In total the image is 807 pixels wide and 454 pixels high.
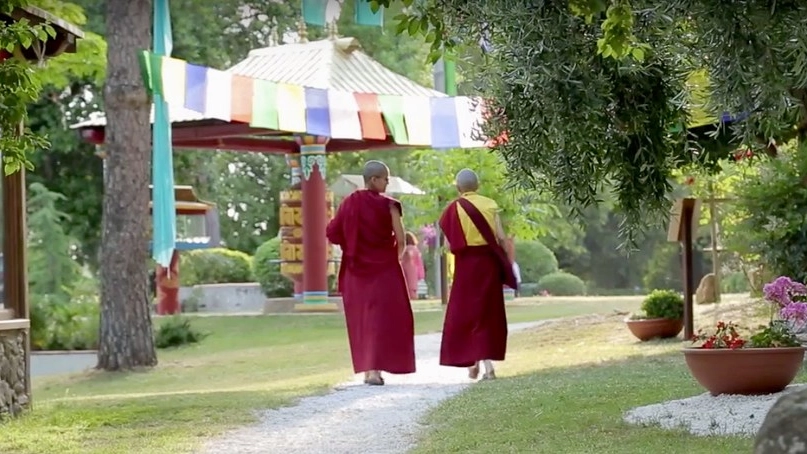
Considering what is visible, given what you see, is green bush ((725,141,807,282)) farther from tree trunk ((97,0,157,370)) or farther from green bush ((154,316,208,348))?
green bush ((154,316,208,348))

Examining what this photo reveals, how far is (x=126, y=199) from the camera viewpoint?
45.2 ft

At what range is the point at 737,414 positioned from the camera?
673cm

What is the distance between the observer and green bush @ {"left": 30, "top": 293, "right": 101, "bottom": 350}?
1781 centimetres

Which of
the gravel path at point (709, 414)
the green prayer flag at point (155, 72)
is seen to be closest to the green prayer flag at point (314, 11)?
the green prayer flag at point (155, 72)

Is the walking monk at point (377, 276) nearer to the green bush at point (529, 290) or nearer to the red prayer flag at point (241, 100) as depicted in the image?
the red prayer flag at point (241, 100)

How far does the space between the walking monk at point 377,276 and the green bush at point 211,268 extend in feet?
67.2

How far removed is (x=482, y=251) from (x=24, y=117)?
17.0 feet

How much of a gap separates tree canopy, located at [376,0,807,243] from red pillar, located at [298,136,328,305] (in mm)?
15627

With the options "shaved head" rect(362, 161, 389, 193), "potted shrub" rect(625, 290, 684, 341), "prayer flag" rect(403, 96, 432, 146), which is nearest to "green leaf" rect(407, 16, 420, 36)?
"shaved head" rect(362, 161, 389, 193)

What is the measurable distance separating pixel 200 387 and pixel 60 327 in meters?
6.76

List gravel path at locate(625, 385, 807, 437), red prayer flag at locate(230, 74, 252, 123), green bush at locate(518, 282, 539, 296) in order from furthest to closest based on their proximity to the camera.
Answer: green bush at locate(518, 282, 539, 296), red prayer flag at locate(230, 74, 252, 123), gravel path at locate(625, 385, 807, 437)

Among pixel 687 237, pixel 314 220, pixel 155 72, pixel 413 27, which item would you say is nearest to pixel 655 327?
pixel 687 237

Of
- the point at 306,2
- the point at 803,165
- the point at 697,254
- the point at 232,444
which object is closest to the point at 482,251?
the point at 803,165

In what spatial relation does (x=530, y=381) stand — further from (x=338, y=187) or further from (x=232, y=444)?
(x=338, y=187)
